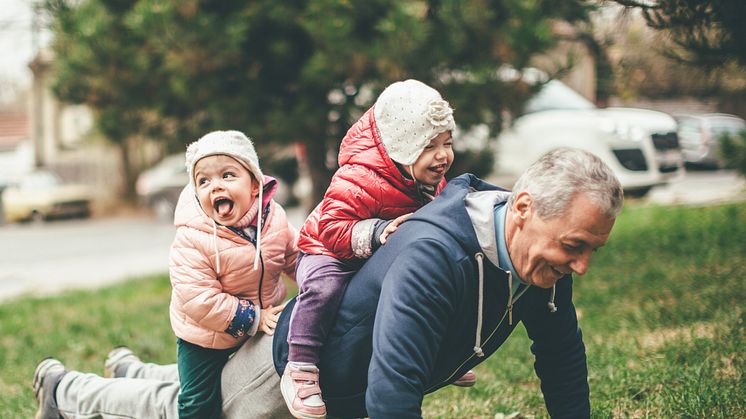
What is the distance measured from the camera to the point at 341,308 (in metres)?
2.51

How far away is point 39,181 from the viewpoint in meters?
21.5

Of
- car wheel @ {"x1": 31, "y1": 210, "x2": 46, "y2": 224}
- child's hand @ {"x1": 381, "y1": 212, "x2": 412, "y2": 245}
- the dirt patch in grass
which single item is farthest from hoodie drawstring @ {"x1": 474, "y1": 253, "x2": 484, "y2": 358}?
car wheel @ {"x1": 31, "y1": 210, "x2": 46, "y2": 224}

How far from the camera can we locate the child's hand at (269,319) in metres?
2.78

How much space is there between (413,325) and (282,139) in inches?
208

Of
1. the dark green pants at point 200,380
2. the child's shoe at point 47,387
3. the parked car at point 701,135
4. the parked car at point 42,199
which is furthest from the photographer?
the parked car at point 42,199

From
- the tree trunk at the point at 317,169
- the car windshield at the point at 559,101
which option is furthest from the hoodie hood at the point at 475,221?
the car windshield at the point at 559,101

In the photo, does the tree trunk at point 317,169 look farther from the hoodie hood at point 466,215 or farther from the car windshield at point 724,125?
the car windshield at point 724,125

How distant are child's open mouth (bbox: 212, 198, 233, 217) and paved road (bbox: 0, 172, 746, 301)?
19.5ft

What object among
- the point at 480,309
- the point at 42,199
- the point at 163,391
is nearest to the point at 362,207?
the point at 480,309

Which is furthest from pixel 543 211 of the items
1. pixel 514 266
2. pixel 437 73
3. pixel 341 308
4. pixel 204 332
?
pixel 437 73

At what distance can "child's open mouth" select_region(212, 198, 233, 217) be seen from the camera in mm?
2730

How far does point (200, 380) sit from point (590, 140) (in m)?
9.19

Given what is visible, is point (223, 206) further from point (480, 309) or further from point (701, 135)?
point (701, 135)

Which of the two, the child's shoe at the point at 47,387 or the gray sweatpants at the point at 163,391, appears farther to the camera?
the child's shoe at the point at 47,387
